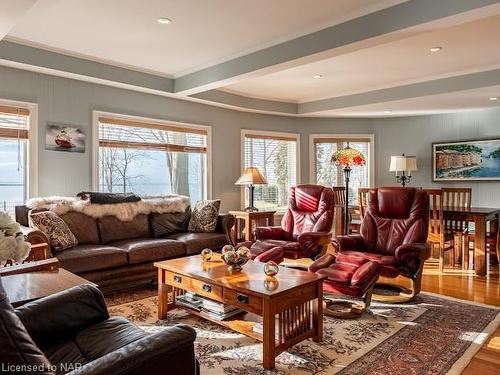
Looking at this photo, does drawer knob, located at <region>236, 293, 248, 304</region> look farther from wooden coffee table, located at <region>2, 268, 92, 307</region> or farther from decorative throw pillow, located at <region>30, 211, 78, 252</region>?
decorative throw pillow, located at <region>30, 211, 78, 252</region>

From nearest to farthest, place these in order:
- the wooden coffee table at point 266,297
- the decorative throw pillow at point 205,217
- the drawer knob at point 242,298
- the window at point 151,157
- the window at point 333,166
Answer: the wooden coffee table at point 266,297, the drawer knob at point 242,298, the decorative throw pillow at point 205,217, the window at point 151,157, the window at point 333,166

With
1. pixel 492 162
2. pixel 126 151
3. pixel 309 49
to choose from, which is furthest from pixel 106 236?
pixel 492 162

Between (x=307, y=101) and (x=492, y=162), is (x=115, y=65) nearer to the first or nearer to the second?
(x=307, y=101)

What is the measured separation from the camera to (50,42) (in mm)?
3877

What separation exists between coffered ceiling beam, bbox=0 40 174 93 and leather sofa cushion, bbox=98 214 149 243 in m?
1.67

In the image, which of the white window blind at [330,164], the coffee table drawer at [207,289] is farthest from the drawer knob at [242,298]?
the white window blind at [330,164]

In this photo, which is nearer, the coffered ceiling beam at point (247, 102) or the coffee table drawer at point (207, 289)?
the coffee table drawer at point (207, 289)

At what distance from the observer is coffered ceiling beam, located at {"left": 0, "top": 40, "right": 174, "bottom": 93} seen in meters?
3.81

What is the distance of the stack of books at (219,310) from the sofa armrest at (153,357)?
4.45 ft

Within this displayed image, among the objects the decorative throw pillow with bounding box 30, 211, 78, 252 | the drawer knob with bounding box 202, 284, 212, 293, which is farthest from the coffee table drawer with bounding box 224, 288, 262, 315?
the decorative throw pillow with bounding box 30, 211, 78, 252

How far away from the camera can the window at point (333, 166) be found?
7293 millimetres

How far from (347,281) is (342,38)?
209 centimetres

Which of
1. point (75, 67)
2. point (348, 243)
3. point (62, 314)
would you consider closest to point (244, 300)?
point (62, 314)

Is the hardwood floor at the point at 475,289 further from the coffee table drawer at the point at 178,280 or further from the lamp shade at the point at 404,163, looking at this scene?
the lamp shade at the point at 404,163
